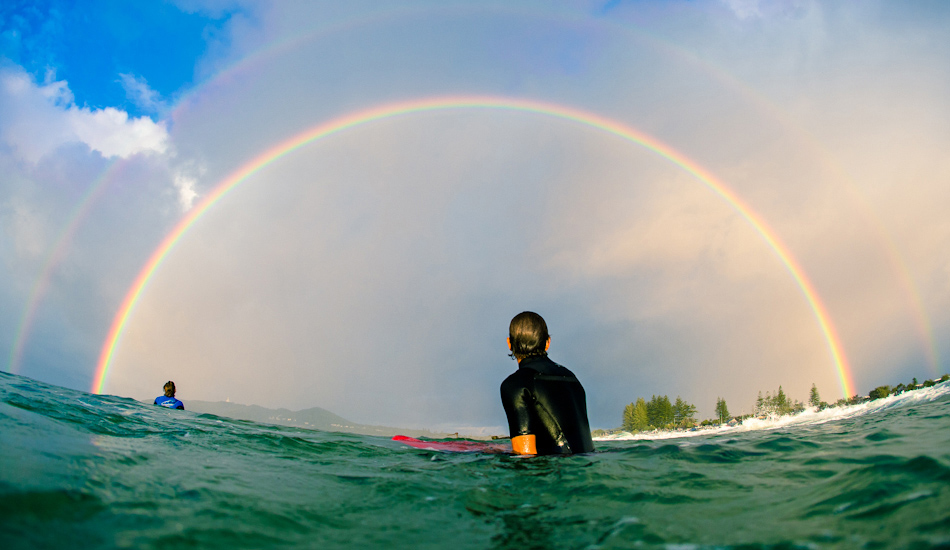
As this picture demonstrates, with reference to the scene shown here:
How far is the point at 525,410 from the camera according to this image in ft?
24.1

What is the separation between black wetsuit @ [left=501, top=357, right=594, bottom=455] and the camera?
7.30 metres

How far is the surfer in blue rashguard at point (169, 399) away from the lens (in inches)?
809

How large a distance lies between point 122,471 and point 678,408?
136 metres

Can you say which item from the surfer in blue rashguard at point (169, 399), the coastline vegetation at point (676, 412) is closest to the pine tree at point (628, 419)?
the coastline vegetation at point (676, 412)

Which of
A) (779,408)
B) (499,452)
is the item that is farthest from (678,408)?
(499,452)

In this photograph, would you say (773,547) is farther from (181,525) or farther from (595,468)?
(181,525)

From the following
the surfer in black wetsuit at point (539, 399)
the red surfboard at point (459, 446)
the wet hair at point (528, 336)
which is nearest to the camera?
the surfer in black wetsuit at point (539, 399)

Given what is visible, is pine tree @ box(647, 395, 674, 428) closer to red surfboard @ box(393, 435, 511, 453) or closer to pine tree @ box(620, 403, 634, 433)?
pine tree @ box(620, 403, 634, 433)

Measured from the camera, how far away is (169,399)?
20.8 m

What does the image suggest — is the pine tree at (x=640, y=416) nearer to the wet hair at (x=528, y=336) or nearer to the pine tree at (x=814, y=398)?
the pine tree at (x=814, y=398)

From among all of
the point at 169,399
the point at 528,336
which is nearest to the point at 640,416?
the point at 169,399

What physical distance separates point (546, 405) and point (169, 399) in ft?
67.3

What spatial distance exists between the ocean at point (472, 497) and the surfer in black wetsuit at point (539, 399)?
37 cm

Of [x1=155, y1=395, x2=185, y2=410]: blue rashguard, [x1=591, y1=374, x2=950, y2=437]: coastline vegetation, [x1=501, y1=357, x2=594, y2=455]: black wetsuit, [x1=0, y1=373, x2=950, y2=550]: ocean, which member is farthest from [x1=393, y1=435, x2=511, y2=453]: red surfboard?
[x1=591, y1=374, x2=950, y2=437]: coastline vegetation
